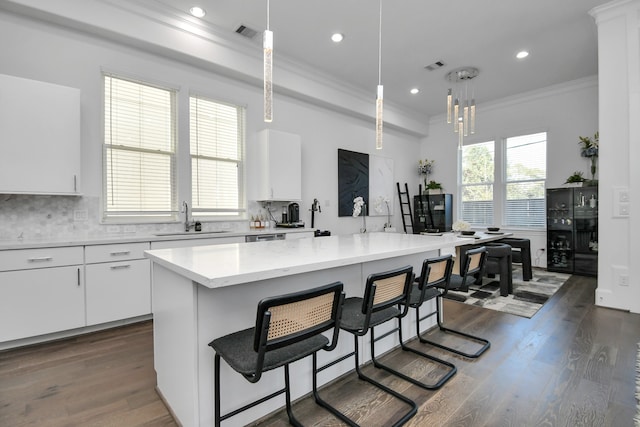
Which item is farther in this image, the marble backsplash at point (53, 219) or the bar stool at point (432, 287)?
the marble backsplash at point (53, 219)

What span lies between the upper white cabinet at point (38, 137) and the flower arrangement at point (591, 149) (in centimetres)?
739

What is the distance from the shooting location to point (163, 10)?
138 inches

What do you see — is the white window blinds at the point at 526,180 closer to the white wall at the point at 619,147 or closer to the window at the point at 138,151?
the white wall at the point at 619,147

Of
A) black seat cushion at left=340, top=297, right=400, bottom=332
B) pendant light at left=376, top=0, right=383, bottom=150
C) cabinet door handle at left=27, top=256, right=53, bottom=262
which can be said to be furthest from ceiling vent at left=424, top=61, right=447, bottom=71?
cabinet door handle at left=27, top=256, right=53, bottom=262

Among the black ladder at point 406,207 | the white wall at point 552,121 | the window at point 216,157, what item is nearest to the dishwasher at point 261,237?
the window at point 216,157

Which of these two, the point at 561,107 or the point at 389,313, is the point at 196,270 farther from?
the point at 561,107

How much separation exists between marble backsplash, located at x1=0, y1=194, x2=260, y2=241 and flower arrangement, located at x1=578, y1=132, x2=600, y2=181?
23.2 feet

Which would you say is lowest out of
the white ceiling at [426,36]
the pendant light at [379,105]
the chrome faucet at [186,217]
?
the chrome faucet at [186,217]

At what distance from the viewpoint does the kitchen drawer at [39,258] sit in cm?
255

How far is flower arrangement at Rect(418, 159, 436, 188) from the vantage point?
25.2 ft

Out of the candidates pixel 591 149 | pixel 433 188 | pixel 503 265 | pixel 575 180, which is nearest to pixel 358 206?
pixel 433 188

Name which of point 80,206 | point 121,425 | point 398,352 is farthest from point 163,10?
point 398,352

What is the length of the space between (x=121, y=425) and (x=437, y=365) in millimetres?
2060

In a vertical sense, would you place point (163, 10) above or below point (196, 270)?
above
